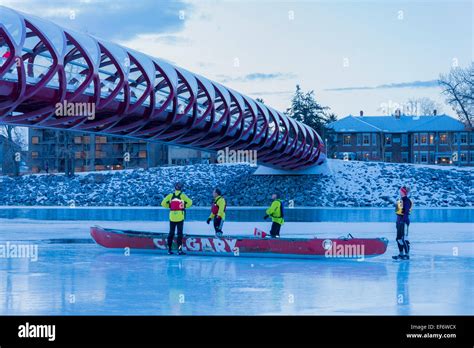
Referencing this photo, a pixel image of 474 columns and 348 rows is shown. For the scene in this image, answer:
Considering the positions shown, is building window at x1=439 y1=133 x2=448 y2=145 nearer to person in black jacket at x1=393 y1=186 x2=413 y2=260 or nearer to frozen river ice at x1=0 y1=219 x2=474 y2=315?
frozen river ice at x1=0 y1=219 x2=474 y2=315

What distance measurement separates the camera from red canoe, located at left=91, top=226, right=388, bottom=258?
19156 mm

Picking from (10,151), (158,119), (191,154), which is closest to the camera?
(158,119)

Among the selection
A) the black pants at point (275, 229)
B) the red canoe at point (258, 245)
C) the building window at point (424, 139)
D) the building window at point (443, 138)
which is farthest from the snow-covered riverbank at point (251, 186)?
the building window at point (424, 139)

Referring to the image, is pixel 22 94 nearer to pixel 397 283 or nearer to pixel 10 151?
pixel 397 283

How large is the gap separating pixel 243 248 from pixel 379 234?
868 cm

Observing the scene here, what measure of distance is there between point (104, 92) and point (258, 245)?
937 centimetres

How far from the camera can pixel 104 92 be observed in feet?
87.9

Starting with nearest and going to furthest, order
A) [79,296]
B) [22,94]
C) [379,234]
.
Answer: [79,296] < [22,94] < [379,234]

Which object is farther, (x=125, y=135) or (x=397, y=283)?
(x=125, y=135)

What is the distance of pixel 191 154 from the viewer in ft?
405

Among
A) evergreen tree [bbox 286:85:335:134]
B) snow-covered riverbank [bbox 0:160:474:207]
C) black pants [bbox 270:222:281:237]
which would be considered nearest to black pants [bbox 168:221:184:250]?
black pants [bbox 270:222:281:237]

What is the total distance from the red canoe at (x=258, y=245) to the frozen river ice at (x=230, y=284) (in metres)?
0.38
